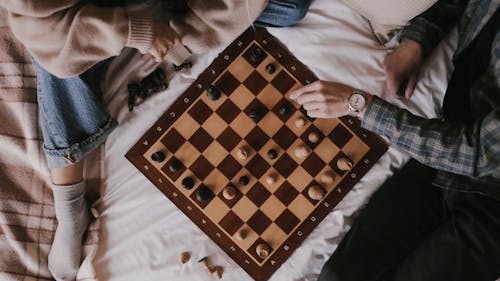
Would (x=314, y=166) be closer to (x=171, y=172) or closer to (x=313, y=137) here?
(x=313, y=137)

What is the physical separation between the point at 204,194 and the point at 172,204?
0.12 m

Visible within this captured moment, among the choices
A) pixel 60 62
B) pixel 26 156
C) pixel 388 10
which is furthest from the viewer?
pixel 26 156

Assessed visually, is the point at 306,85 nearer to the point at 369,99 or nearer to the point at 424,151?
the point at 369,99

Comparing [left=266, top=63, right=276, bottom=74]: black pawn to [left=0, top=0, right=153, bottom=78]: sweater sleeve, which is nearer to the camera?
[left=0, top=0, right=153, bottom=78]: sweater sleeve

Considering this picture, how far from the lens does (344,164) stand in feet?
4.84

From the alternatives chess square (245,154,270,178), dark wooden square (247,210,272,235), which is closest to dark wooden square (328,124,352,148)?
chess square (245,154,270,178)

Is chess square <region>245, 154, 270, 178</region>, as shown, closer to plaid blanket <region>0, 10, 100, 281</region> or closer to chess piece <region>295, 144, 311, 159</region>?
chess piece <region>295, 144, 311, 159</region>

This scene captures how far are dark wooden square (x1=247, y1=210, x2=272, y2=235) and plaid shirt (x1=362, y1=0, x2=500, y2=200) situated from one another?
0.45 meters

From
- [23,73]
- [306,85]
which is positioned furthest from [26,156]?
[306,85]

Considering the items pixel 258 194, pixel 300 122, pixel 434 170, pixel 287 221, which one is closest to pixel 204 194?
pixel 258 194

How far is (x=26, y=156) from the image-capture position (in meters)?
1.55

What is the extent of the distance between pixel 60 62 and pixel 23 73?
0.44 meters

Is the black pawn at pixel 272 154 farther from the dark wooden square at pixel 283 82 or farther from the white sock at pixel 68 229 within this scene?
the white sock at pixel 68 229

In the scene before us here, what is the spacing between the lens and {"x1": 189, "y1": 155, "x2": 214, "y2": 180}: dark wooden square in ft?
4.97
